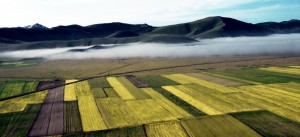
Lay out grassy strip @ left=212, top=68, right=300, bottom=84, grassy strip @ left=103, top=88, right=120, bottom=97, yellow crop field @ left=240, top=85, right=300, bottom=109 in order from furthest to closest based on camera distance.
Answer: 1. grassy strip @ left=212, top=68, right=300, bottom=84
2. grassy strip @ left=103, top=88, right=120, bottom=97
3. yellow crop field @ left=240, top=85, right=300, bottom=109

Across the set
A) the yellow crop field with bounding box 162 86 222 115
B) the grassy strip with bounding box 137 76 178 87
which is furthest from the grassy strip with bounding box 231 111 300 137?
the grassy strip with bounding box 137 76 178 87

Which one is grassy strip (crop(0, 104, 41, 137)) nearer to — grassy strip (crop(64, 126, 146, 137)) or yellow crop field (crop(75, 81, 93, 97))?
grassy strip (crop(64, 126, 146, 137))

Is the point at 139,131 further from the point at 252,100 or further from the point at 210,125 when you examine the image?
→ the point at 252,100

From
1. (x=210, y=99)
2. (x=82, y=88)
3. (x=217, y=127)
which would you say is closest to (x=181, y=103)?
(x=210, y=99)

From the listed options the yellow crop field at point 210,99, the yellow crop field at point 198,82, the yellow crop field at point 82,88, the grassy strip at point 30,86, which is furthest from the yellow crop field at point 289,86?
the grassy strip at point 30,86

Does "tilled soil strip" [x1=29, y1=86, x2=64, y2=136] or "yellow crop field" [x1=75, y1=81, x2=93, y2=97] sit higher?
"yellow crop field" [x1=75, y1=81, x2=93, y2=97]

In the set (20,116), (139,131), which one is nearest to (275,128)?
(139,131)
